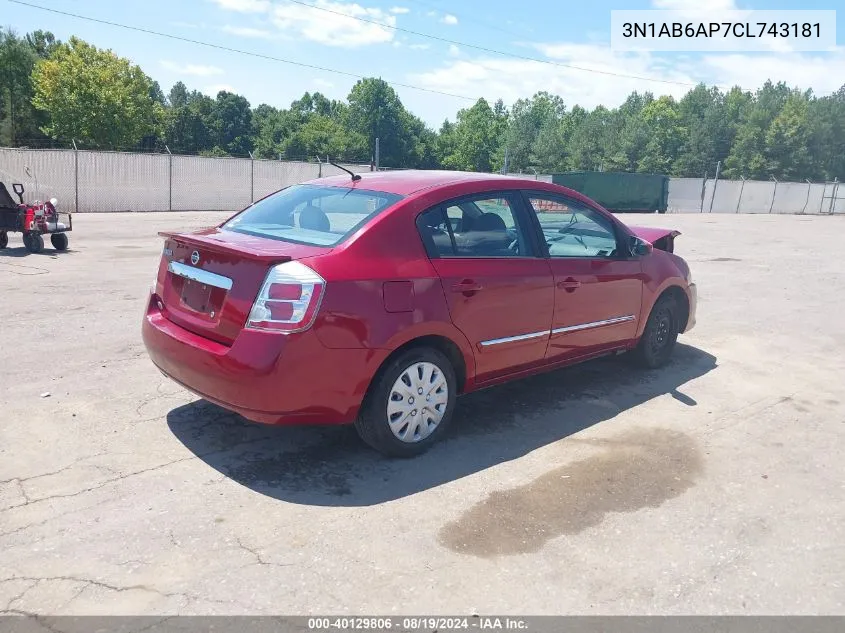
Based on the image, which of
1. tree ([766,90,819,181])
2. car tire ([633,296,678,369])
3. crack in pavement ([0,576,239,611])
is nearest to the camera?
crack in pavement ([0,576,239,611])

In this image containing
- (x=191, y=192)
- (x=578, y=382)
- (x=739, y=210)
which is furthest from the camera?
(x=739, y=210)

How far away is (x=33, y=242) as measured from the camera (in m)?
12.0

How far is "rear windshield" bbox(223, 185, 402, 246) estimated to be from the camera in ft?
13.3

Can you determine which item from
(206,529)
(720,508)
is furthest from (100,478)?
(720,508)

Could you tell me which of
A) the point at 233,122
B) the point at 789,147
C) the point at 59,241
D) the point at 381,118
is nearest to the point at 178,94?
the point at 233,122

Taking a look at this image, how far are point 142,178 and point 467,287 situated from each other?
2426cm

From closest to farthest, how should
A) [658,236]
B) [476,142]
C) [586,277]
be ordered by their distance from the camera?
[586,277] → [658,236] → [476,142]

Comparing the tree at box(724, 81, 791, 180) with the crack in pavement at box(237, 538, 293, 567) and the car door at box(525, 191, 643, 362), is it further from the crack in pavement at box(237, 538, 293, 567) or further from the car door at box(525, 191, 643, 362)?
the crack in pavement at box(237, 538, 293, 567)

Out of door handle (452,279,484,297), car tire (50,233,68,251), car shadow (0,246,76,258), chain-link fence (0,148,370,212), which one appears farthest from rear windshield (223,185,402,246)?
chain-link fence (0,148,370,212)

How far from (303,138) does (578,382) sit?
282 ft

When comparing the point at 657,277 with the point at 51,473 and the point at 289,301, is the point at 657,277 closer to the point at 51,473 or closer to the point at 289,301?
the point at 289,301

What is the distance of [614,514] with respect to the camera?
3629mm

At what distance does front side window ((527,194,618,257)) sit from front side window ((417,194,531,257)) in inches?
10.8
